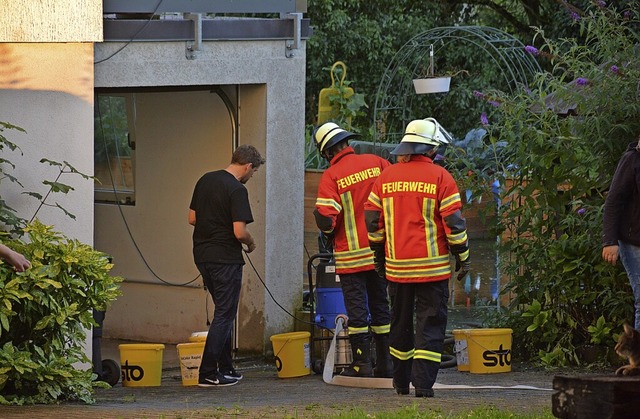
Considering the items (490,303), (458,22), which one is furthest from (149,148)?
(458,22)

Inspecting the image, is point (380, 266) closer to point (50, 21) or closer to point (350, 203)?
point (350, 203)

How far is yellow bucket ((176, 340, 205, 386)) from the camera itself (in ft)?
32.9

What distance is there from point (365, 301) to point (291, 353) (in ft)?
3.06

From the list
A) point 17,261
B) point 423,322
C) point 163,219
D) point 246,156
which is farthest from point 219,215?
point 17,261

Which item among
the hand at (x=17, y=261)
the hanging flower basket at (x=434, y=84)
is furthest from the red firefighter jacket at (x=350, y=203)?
the hanging flower basket at (x=434, y=84)

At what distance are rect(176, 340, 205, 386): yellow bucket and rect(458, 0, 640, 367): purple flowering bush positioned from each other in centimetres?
271

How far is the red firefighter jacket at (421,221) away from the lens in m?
8.26

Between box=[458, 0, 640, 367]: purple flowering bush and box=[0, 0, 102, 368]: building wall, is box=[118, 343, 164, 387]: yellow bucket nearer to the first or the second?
box=[0, 0, 102, 368]: building wall

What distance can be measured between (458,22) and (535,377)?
15.9 meters

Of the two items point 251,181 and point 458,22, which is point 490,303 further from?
point 458,22

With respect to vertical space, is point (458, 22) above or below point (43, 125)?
above

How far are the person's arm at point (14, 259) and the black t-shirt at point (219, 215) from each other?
254 cm

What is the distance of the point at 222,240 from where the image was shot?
985 cm

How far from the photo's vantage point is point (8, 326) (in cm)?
755
